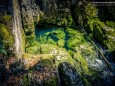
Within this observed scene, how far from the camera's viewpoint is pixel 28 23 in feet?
29.6

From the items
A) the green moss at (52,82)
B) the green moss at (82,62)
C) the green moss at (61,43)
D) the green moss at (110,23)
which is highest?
the green moss at (110,23)

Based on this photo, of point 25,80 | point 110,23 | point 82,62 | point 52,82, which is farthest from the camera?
point 110,23

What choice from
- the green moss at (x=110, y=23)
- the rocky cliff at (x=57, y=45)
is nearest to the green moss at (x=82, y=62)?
the rocky cliff at (x=57, y=45)

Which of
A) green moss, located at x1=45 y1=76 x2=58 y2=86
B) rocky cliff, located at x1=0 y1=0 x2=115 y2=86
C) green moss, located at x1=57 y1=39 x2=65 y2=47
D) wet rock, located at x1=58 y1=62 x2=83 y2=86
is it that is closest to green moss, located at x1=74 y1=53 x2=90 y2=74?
rocky cliff, located at x1=0 y1=0 x2=115 y2=86

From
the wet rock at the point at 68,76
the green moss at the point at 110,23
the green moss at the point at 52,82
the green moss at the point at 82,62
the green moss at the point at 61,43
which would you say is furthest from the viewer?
the green moss at the point at 110,23

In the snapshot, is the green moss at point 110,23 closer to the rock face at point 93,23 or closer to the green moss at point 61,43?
the rock face at point 93,23

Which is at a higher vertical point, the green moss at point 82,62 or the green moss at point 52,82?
the green moss at point 52,82

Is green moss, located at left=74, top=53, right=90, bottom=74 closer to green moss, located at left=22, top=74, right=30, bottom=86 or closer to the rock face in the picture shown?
the rock face

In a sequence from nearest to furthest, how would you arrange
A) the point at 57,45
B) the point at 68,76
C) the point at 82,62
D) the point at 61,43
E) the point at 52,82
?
the point at 52,82 < the point at 68,76 < the point at 82,62 < the point at 57,45 < the point at 61,43

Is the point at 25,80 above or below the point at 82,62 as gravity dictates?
above

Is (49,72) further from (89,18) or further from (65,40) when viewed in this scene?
(89,18)

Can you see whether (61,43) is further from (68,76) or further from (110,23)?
(110,23)

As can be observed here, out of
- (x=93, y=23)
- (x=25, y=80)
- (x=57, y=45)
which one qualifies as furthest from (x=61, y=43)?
(x=25, y=80)

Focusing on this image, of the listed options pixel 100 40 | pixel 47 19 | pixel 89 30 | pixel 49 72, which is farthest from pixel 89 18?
pixel 49 72
